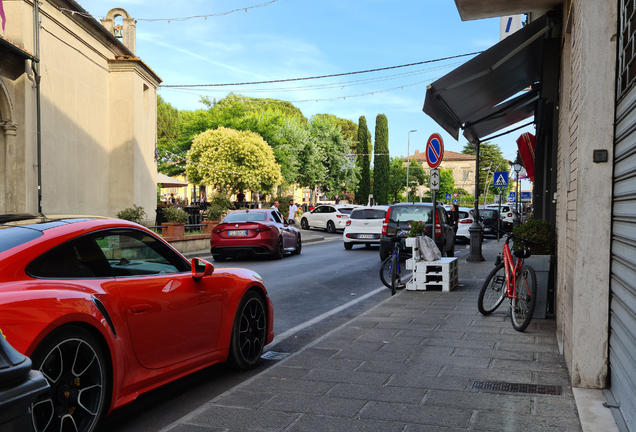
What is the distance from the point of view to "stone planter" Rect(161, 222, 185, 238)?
18.5 m

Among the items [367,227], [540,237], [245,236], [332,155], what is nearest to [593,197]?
[540,237]

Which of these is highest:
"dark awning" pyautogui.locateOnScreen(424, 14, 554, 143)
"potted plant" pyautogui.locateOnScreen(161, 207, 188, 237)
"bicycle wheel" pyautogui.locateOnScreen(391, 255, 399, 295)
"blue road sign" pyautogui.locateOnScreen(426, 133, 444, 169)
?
"dark awning" pyautogui.locateOnScreen(424, 14, 554, 143)

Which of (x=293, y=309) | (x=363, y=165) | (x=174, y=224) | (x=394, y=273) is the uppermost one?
(x=363, y=165)

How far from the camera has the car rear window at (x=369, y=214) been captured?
67.0 feet

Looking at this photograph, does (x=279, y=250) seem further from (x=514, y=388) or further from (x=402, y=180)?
(x=402, y=180)

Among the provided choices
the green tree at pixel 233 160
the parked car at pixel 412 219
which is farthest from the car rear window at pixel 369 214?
the green tree at pixel 233 160

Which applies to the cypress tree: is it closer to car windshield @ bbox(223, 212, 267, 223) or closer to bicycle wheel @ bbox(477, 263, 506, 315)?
car windshield @ bbox(223, 212, 267, 223)

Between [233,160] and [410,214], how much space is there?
27.4 metres

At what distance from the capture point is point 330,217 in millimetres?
33281

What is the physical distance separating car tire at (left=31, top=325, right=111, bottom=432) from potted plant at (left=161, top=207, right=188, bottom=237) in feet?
50.1

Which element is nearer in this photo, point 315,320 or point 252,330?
point 252,330

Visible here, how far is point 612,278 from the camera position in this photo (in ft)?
13.4

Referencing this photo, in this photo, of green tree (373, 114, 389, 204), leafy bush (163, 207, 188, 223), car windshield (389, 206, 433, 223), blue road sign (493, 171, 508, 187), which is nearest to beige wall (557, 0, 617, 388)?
car windshield (389, 206, 433, 223)

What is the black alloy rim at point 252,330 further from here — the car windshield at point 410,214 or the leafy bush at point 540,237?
the car windshield at point 410,214
